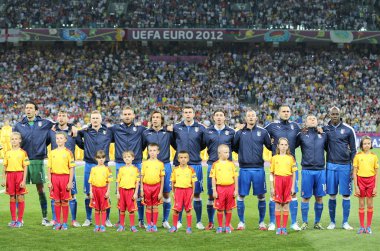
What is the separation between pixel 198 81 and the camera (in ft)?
142

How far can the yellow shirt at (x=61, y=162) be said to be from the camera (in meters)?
12.6

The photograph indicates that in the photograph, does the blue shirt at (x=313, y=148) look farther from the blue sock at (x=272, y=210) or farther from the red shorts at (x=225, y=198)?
the red shorts at (x=225, y=198)

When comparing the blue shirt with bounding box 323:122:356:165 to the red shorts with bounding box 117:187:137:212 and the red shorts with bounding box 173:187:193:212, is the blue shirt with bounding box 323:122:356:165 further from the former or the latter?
the red shorts with bounding box 117:187:137:212

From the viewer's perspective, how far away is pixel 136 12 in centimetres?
4497

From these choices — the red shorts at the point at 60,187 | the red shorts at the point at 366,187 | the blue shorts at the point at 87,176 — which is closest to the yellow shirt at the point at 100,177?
the blue shorts at the point at 87,176

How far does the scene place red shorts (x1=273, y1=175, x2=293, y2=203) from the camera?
12172 mm

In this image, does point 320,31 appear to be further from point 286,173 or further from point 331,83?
point 286,173

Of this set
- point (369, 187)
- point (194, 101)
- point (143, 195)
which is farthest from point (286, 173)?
point (194, 101)

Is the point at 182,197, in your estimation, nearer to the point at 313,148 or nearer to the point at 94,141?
the point at 94,141

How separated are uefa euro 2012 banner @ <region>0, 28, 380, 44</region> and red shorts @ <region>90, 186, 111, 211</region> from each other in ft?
102

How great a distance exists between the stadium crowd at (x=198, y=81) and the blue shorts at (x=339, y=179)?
25.1 meters

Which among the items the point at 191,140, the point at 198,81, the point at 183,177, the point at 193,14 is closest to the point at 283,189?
the point at 183,177

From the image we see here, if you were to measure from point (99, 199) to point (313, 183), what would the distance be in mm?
3796

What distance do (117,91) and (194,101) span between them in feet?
15.0
